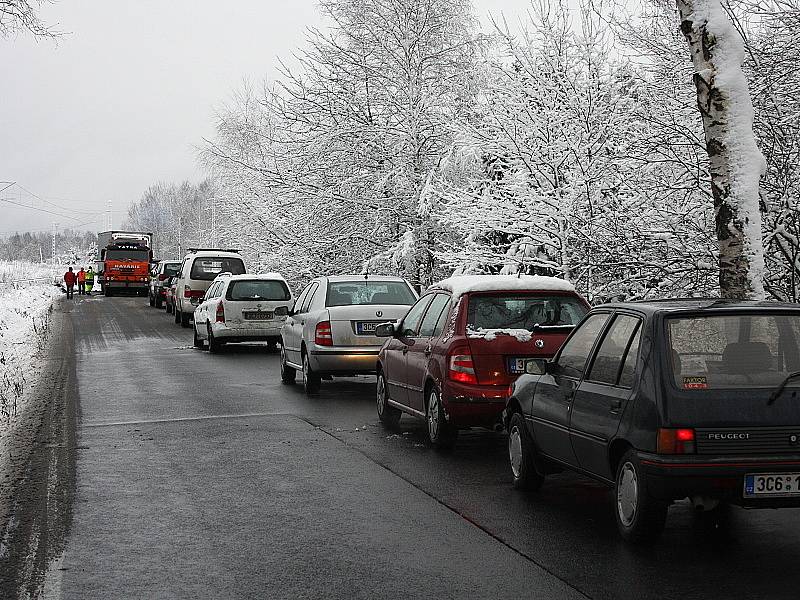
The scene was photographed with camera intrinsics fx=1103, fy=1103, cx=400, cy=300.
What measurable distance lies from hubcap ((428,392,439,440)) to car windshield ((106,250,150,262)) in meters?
54.8

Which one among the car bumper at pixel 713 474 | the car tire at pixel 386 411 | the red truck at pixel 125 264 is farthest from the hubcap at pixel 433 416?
the red truck at pixel 125 264

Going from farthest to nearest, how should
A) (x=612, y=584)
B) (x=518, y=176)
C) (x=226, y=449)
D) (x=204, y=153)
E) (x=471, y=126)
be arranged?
(x=204, y=153)
(x=471, y=126)
(x=518, y=176)
(x=226, y=449)
(x=612, y=584)

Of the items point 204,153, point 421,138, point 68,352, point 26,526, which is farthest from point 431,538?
point 204,153

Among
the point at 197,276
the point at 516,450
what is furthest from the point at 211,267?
the point at 516,450

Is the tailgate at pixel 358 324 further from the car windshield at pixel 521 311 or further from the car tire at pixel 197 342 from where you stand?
the car tire at pixel 197 342

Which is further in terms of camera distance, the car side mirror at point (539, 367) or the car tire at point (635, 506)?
the car side mirror at point (539, 367)

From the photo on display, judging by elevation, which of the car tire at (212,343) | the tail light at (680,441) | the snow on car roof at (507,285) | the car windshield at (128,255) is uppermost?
Result: the car windshield at (128,255)

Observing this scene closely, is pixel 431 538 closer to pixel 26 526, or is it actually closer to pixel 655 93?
pixel 26 526

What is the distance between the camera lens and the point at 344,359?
52.5ft

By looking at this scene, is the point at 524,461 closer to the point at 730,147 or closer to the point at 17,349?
the point at 730,147

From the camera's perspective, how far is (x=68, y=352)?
24219mm

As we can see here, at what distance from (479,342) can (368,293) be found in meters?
6.76

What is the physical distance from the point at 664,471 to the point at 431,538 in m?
1.53

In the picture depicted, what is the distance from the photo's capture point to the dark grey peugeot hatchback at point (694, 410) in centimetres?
641
